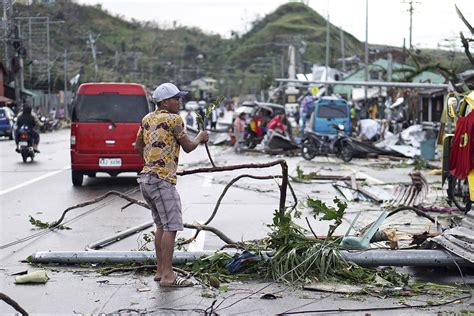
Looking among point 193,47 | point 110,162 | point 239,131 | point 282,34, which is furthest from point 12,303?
point 282,34

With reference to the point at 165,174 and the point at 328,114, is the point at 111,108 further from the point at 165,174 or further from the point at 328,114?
the point at 328,114

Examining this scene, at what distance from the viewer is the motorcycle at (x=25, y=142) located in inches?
967

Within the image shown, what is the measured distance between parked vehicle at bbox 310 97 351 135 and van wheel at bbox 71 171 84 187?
64.1 ft

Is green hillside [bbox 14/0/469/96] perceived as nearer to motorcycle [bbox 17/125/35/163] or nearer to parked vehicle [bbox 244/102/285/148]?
parked vehicle [bbox 244/102/285/148]

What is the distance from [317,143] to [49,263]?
Answer: 20.6 m

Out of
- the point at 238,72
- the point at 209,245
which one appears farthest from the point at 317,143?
the point at 238,72

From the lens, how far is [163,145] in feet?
25.7

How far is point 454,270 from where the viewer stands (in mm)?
8320

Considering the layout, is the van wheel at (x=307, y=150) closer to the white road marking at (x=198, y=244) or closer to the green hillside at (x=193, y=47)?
the white road marking at (x=198, y=244)

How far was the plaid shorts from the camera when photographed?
7.81m

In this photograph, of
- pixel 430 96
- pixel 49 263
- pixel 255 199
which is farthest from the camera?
pixel 430 96

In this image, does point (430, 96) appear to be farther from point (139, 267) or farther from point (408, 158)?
point (139, 267)

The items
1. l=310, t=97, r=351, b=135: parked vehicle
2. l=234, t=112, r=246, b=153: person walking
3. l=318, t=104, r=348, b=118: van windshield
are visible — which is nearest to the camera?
l=234, t=112, r=246, b=153: person walking

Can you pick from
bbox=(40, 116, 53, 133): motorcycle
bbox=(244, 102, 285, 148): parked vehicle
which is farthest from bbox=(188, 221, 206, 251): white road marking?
bbox=(40, 116, 53, 133): motorcycle
